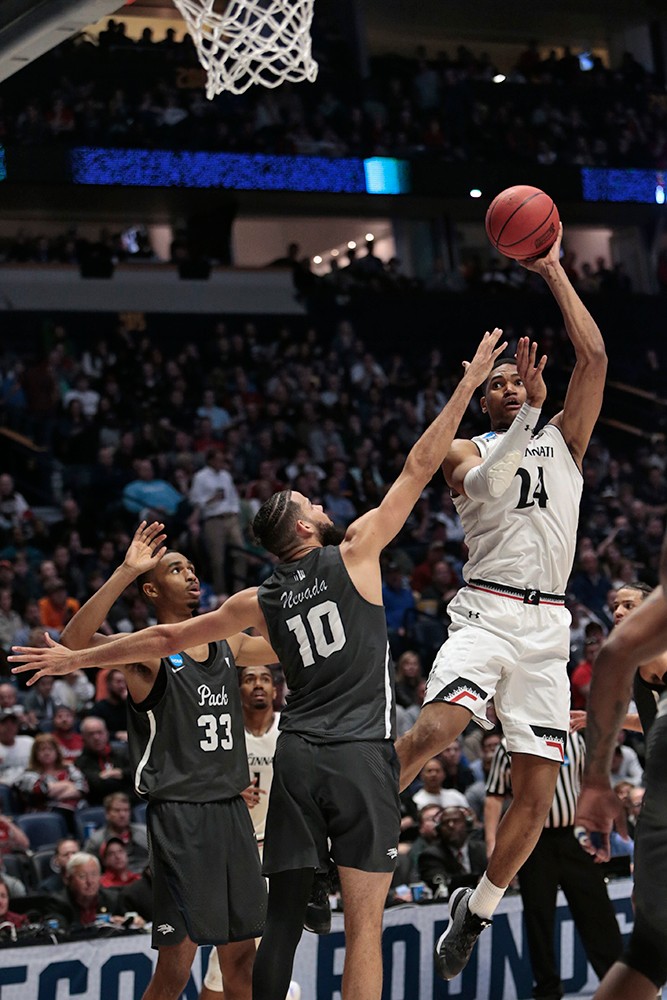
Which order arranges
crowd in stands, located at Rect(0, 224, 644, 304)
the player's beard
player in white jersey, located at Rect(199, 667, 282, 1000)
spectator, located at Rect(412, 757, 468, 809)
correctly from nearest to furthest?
the player's beard, player in white jersey, located at Rect(199, 667, 282, 1000), spectator, located at Rect(412, 757, 468, 809), crowd in stands, located at Rect(0, 224, 644, 304)

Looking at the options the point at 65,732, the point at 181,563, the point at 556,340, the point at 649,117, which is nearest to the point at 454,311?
the point at 556,340

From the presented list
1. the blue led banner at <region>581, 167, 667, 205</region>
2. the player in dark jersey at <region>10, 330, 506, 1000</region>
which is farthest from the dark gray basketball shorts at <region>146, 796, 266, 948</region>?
the blue led banner at <region>581, 167, 667, 205</region>

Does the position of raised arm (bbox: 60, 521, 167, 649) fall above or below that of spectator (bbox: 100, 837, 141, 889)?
above

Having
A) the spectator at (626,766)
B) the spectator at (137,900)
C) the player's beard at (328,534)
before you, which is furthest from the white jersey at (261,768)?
the spectator at (626,766)

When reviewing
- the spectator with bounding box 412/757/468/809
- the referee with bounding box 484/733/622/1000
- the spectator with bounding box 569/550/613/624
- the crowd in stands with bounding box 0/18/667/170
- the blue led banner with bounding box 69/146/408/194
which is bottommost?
the referee with bounding box 484/733/622/1000

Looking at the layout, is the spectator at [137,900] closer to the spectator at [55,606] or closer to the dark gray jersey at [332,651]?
the dark gray jersey at [332,651]

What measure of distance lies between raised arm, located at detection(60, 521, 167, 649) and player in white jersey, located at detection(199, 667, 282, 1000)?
1.83 metres

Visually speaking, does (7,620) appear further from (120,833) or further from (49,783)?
(120,833)

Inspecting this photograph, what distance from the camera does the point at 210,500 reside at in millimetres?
15781

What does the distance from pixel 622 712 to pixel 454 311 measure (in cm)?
2040

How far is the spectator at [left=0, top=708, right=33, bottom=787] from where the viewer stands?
10781 mm

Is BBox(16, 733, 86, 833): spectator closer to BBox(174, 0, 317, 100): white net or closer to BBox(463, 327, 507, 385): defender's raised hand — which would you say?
BBox(174, 0, 317, 100): white net

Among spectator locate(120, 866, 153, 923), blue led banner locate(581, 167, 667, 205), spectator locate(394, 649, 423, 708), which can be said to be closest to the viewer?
spectator locate(120, 866, 153, 923)

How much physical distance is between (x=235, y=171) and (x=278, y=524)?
17.8m
